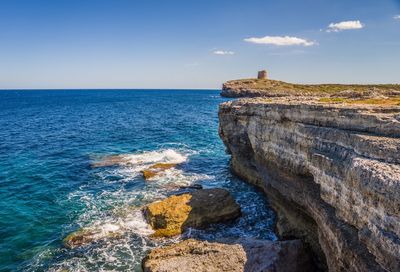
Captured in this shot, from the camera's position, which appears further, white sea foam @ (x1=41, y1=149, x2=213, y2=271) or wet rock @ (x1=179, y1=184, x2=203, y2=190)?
wet rock @ (x1=179, y1=184, x2=203, y2=190)

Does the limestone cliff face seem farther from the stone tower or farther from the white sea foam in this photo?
the stone tower

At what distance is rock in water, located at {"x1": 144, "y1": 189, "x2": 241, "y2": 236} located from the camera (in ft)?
66.9

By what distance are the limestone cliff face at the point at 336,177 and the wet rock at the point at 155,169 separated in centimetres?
1154

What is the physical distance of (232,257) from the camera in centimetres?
1470

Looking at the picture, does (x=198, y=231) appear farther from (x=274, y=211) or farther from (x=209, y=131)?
(x=209, y=131)

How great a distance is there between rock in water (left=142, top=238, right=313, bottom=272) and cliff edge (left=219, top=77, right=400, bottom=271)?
Result: 1.49m

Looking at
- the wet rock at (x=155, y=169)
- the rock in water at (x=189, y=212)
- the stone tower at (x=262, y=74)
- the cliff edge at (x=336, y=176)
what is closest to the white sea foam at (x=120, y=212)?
the wet rock at (x=155, y=169)

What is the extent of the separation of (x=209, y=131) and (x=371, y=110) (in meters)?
44.5

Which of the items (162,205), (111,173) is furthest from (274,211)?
(111,173)

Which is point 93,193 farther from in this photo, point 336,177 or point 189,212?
point 336,177

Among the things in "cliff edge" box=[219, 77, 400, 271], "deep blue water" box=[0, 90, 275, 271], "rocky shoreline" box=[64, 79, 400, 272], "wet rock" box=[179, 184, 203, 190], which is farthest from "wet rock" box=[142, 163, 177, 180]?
"cliff edge" box=[219, 77, 400, 271]

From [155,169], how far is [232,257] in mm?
19993

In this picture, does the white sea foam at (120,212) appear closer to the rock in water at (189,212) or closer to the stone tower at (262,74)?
the rock in water at (189,212)

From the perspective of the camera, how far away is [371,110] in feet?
49.8
